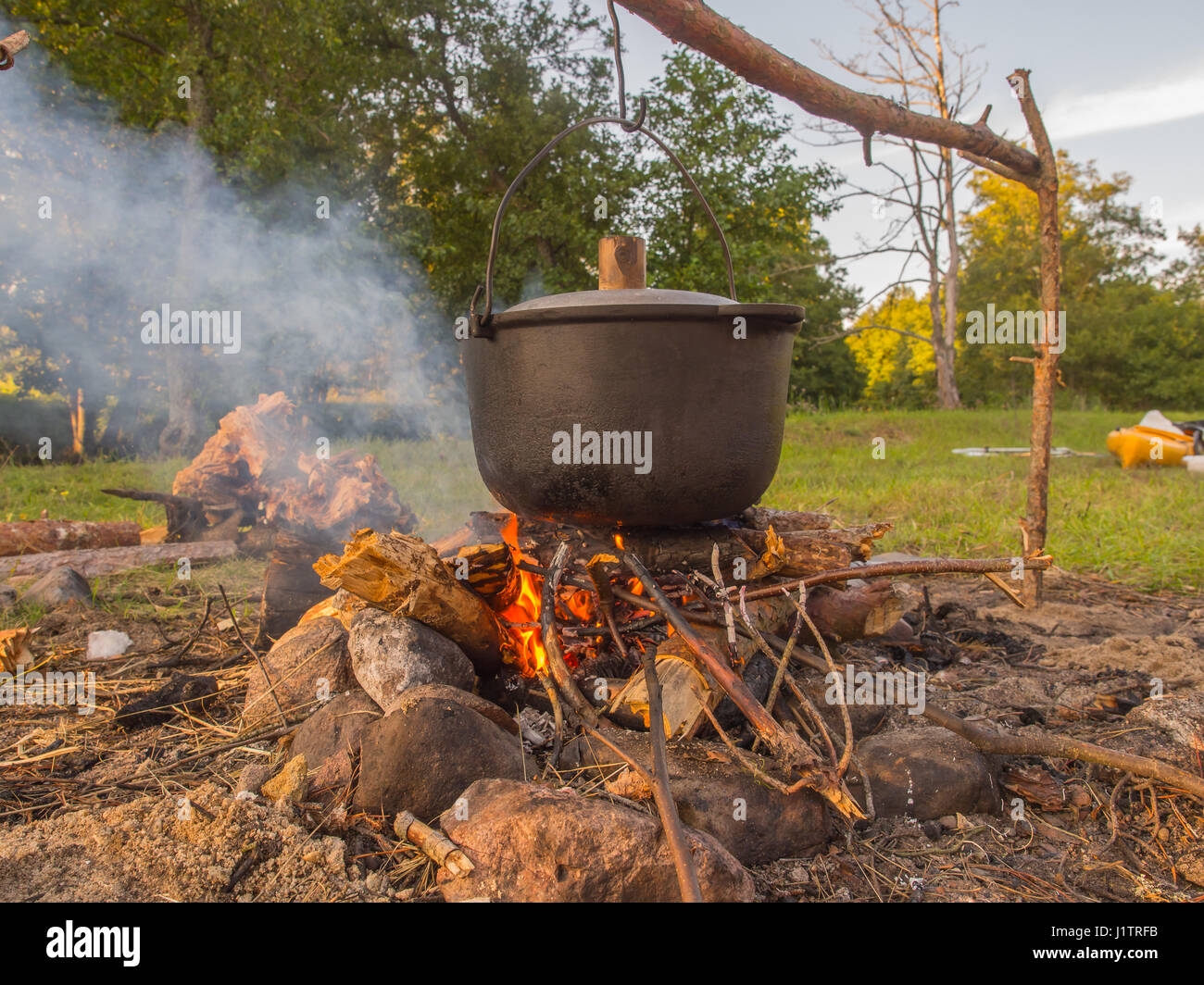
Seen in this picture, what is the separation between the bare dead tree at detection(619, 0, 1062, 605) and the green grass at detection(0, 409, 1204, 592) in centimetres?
122

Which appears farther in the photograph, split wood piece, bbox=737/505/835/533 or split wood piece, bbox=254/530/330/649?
split wood piece, bbox=254/530/330/649

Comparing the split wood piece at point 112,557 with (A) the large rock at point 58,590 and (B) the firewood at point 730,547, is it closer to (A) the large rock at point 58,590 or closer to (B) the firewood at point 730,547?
(A) the large rock at point 58,590

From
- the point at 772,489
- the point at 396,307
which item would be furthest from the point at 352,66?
the point at 772,489

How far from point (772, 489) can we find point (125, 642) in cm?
516

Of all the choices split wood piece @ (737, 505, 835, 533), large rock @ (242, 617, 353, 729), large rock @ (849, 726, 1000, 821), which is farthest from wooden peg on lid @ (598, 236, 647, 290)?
large rock @ (849, 726, 1000, 821)

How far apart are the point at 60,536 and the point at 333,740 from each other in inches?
143

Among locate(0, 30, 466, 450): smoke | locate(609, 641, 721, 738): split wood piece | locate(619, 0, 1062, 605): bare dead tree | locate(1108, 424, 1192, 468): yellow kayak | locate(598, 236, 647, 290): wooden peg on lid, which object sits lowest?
locate(609, 641, 721, 738): split wood piece

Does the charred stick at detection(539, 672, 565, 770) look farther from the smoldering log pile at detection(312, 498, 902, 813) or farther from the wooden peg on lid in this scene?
the wooden peg on lid

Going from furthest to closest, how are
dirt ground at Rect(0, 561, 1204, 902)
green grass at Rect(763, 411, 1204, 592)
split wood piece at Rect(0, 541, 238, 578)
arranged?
green grass at Rect(763, 411, 1204, 592)
split wood piece at Rect(0, 541, 238, 578)
dirt ground at Rect(0, 561, 1204, 902)

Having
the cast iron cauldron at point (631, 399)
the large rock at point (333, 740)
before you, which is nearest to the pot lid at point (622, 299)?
the cast iron cauldron at point (631, 399)

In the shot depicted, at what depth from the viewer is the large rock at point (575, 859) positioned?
159cm

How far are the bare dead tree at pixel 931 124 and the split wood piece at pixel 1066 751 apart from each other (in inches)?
26.2

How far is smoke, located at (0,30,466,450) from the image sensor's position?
9055 millimetres
